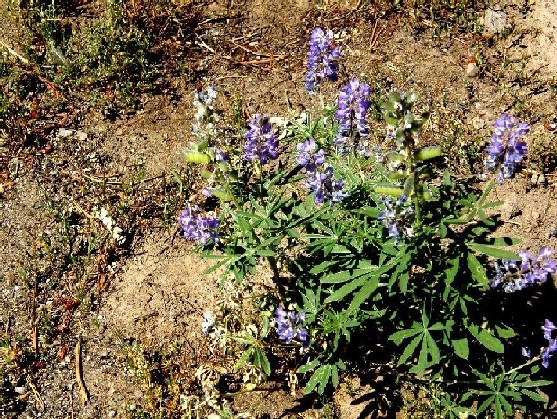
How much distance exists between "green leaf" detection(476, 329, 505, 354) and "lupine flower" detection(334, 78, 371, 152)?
1153mm

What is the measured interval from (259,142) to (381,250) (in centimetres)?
78

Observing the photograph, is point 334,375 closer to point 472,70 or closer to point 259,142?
point 259,142

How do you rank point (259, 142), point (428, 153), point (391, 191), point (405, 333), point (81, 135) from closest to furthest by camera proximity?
point (428, 153) < point (391, 191) < point (259, 142) < point (405, 333) < point (81, 135)

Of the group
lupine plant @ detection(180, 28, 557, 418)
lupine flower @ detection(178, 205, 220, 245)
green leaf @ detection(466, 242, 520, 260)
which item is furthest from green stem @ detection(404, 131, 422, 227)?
lupine flower @ detection(178, 205, 220, 245)

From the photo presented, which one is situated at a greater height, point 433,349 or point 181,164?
point 433,349

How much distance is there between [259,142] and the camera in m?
3.54

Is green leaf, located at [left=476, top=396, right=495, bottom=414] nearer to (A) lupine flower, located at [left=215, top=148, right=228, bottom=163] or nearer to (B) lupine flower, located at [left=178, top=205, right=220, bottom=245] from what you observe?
(B) lupine flower, located at [left=178, top=205, right=220, bottom=245]

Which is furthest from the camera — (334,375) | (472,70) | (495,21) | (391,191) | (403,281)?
(495,21)

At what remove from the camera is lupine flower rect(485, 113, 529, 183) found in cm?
303

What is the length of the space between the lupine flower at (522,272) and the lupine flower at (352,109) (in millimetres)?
922

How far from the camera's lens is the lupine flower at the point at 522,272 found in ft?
11.1

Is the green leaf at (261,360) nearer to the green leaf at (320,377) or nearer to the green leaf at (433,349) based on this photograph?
the green leaf at (320,377)

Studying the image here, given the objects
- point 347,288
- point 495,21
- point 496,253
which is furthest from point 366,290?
point 495,21

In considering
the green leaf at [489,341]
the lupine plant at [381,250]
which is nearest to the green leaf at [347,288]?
the lupine plant at [381,250]
